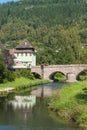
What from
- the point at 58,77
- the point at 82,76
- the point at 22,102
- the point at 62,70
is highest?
the point at 62,70

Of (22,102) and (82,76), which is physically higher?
(22,102)

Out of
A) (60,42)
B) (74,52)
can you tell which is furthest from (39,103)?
(60,42)

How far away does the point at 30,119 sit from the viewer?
154ft

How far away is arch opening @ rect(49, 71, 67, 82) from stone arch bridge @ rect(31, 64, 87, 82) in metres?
1.99

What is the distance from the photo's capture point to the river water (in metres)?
42.4

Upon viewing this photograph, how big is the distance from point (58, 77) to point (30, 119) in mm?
88427

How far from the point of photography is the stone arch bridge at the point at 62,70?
12538cm

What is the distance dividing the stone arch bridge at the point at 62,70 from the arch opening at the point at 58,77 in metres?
1.99

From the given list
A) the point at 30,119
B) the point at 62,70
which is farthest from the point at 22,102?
the point at 62,70

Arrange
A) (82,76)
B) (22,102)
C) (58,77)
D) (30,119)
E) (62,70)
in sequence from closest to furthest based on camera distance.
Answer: (30,119)
(22,102)
(62,70)
(58,77)
(82,76)

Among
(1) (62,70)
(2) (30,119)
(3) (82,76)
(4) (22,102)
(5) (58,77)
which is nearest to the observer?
(2) (30,119)

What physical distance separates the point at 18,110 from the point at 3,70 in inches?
1443

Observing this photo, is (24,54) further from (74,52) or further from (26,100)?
(26,100)

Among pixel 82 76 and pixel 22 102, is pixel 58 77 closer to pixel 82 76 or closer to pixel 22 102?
pixel 82 76
